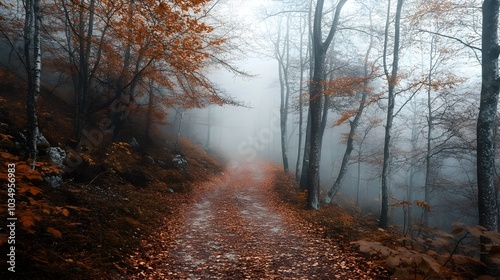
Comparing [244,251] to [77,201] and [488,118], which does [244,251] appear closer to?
[77,201]

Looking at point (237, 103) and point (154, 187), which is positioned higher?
point (237, 103)

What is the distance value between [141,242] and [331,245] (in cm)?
470

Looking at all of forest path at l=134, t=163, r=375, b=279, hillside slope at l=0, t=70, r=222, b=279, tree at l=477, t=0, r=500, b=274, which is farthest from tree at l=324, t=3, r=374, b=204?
hillside slope at l=0, t=70, r=222, b=279

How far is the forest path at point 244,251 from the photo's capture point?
4949 mm

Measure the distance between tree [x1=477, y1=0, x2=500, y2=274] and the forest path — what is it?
3277mm

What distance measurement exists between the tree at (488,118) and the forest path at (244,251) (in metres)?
3.28

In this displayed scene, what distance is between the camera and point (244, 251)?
6.05 m

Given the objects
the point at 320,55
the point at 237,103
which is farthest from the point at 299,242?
the point at 320,55

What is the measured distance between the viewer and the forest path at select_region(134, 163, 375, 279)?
4.95 m

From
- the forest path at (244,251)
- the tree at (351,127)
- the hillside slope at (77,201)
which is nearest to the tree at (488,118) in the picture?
the forest path at (244,251)

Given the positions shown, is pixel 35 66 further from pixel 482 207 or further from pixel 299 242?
pixel 482 207

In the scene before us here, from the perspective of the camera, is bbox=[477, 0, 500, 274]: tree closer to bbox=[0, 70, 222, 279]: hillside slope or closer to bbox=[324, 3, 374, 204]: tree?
bbox=[324, 3, 374, 204]: tree

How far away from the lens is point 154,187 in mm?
11242

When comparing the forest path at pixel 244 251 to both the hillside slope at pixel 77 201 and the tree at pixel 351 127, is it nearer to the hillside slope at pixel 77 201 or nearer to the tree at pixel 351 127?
the hillside slope at pixel 77 201
